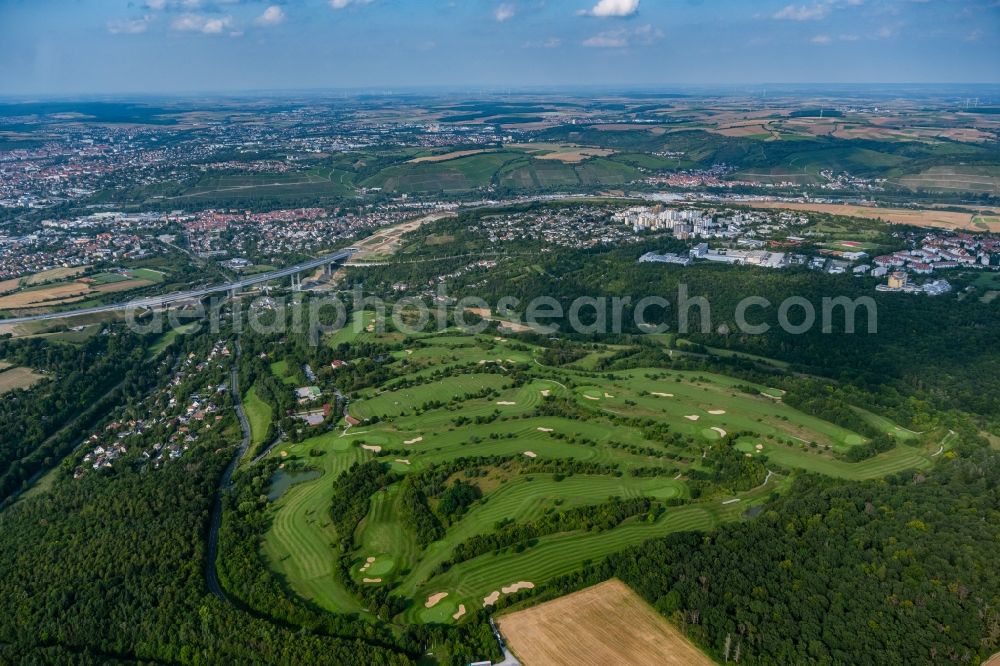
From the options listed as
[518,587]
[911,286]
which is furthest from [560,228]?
[518,587]

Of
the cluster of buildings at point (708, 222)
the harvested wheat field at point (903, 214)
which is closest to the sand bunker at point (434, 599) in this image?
the cluster of buildings at point (708, 222)

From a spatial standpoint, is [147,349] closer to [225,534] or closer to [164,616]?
[225,534]

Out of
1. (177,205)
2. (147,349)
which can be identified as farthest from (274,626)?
(177,205)

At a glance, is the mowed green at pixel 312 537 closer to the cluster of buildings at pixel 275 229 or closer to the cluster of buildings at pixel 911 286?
the cluster of buildings at pixel 911 286

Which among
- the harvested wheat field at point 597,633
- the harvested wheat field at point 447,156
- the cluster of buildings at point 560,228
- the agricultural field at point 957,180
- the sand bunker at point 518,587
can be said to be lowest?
the sand bunker at point 518,587

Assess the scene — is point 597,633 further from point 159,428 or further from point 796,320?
point 796,320

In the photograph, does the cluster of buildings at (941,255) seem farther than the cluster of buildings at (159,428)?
Yes
